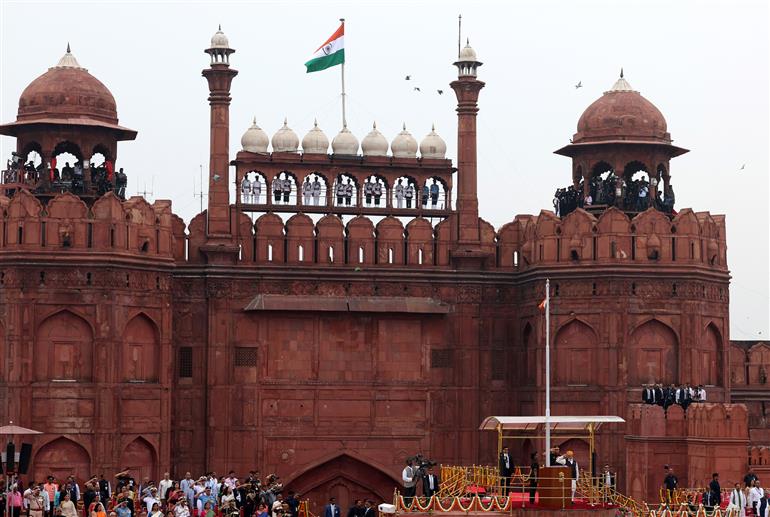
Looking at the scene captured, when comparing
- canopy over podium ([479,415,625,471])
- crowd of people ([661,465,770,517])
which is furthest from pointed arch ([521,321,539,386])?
crowd of people ([661,465,770,517])

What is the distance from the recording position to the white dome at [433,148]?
179 feet

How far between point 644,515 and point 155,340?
1501 centimetres

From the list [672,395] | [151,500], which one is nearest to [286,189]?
[672,395]

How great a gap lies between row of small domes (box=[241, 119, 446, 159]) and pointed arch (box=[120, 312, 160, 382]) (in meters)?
6.56

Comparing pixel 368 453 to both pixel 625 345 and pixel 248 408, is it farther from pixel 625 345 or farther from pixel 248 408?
pixel 625 345

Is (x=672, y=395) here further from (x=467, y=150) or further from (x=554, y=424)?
(x=467, y=150)

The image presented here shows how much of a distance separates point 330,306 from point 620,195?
8.85 m

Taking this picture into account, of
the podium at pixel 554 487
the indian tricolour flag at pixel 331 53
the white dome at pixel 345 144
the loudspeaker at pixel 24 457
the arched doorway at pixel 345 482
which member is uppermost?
the indian tricolour flag at pixel 331 53

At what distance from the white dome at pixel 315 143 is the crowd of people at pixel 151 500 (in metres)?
11.5

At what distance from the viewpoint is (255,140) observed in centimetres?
5347

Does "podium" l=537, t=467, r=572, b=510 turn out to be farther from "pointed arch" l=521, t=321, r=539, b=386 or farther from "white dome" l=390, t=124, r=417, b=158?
"white dome" l=390, t=124, r=417, b=158

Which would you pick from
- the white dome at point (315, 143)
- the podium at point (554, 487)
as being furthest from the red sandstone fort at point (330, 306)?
the podium at point (554, 487)

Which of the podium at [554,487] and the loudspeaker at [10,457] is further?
the loudspeaker at [10,457]

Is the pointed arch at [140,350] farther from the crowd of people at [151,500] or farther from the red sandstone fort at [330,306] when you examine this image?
the crowd of people at [151,500]
